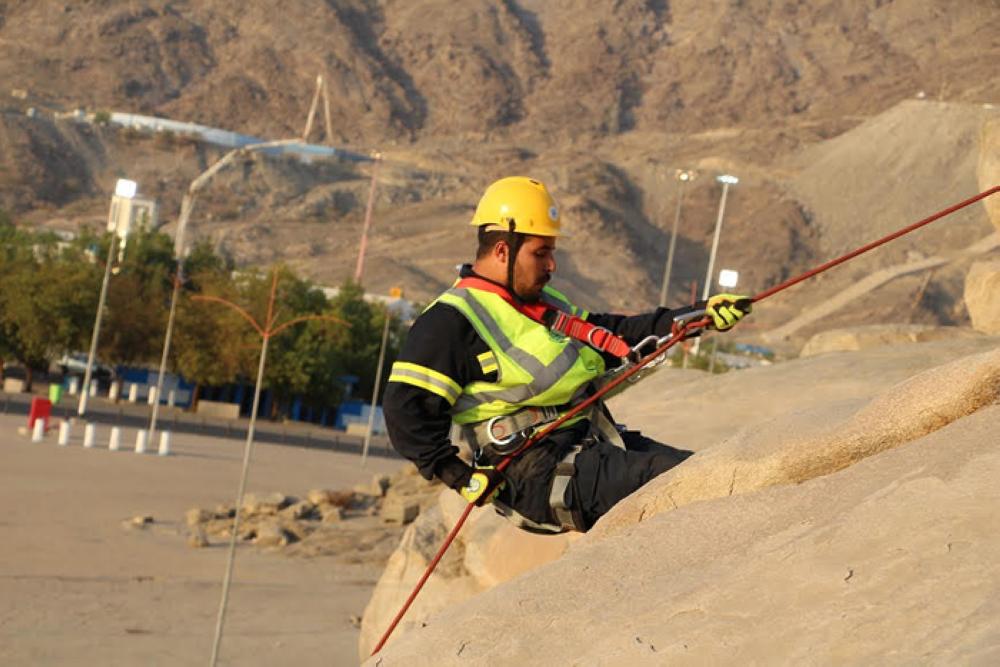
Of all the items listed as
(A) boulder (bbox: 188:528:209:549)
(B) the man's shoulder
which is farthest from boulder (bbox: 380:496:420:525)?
(B) the man's shoulder

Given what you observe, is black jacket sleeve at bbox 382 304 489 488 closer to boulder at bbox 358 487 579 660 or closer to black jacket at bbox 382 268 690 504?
black jacket at bbox 382 268 690 504

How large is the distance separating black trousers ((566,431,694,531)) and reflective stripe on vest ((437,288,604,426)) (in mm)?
289

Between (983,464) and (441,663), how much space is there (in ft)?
6.39

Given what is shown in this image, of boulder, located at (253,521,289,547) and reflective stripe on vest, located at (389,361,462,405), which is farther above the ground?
reflective stripe on vest, located at (389,361,462,405)

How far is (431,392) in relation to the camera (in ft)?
23.6

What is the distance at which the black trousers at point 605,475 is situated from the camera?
7355 millimetres

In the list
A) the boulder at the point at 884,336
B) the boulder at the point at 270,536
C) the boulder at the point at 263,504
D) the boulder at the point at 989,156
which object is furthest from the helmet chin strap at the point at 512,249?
the boulder at the point at 263,504

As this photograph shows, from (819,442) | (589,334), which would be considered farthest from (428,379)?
(819,442)

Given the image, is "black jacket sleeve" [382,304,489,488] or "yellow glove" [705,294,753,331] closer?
"yellow glove" [705,294,753,331]

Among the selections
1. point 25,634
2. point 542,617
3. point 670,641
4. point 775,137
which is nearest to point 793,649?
point 670,641

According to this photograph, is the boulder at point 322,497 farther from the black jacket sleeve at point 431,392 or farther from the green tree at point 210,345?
the black jacket sleeve at point 431,392

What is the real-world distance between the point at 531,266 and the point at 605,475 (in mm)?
945

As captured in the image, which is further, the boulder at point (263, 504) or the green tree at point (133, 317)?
the green tree at point (133, 317)

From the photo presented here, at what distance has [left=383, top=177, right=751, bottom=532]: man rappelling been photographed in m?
7.21
